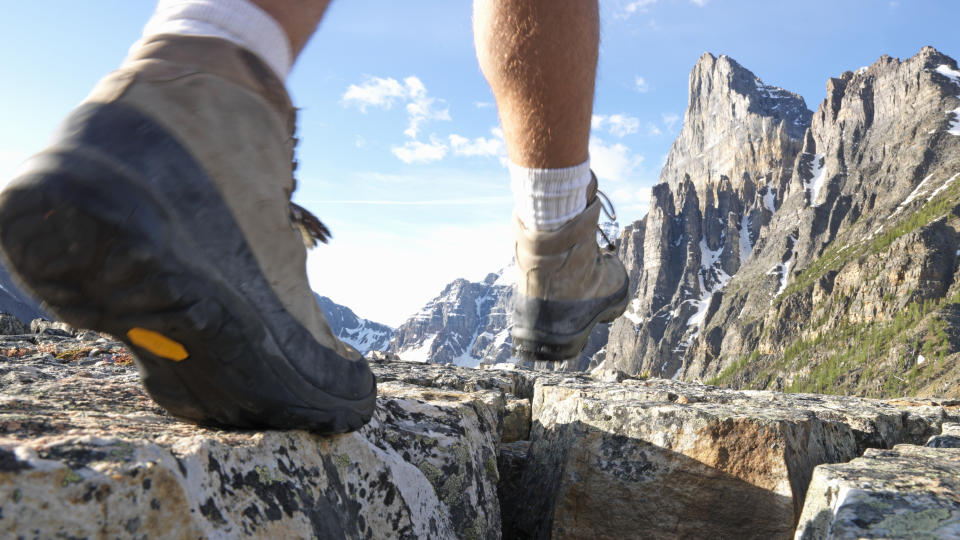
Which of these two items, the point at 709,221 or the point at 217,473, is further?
the point at 709,221

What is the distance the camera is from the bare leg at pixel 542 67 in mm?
1851

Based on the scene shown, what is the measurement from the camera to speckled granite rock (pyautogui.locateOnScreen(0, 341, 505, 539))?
92cm

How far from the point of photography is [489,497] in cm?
232

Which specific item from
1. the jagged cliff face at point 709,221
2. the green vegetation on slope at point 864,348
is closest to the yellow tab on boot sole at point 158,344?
the green vegetation on slope at point 864,348

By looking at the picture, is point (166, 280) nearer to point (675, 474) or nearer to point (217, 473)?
point (217, 473)

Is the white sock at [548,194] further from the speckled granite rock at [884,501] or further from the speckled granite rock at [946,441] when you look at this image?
the speckled granite rock at [946,441]

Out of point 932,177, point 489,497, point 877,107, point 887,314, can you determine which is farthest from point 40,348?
point 877,107

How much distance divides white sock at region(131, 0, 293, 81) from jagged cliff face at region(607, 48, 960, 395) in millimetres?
86135

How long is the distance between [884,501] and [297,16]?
2.13m

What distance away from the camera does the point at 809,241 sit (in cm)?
12319

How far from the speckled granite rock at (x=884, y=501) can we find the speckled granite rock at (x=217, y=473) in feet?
3.79

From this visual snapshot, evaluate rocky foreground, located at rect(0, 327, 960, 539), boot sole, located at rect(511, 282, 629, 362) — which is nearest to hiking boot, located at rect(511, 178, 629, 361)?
boot sole, located at rect(511, 282, 629, 362)

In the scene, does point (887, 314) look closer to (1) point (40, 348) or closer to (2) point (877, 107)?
(2) point (877, 107)

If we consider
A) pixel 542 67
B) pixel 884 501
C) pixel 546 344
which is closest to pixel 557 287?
pixel 546 344
